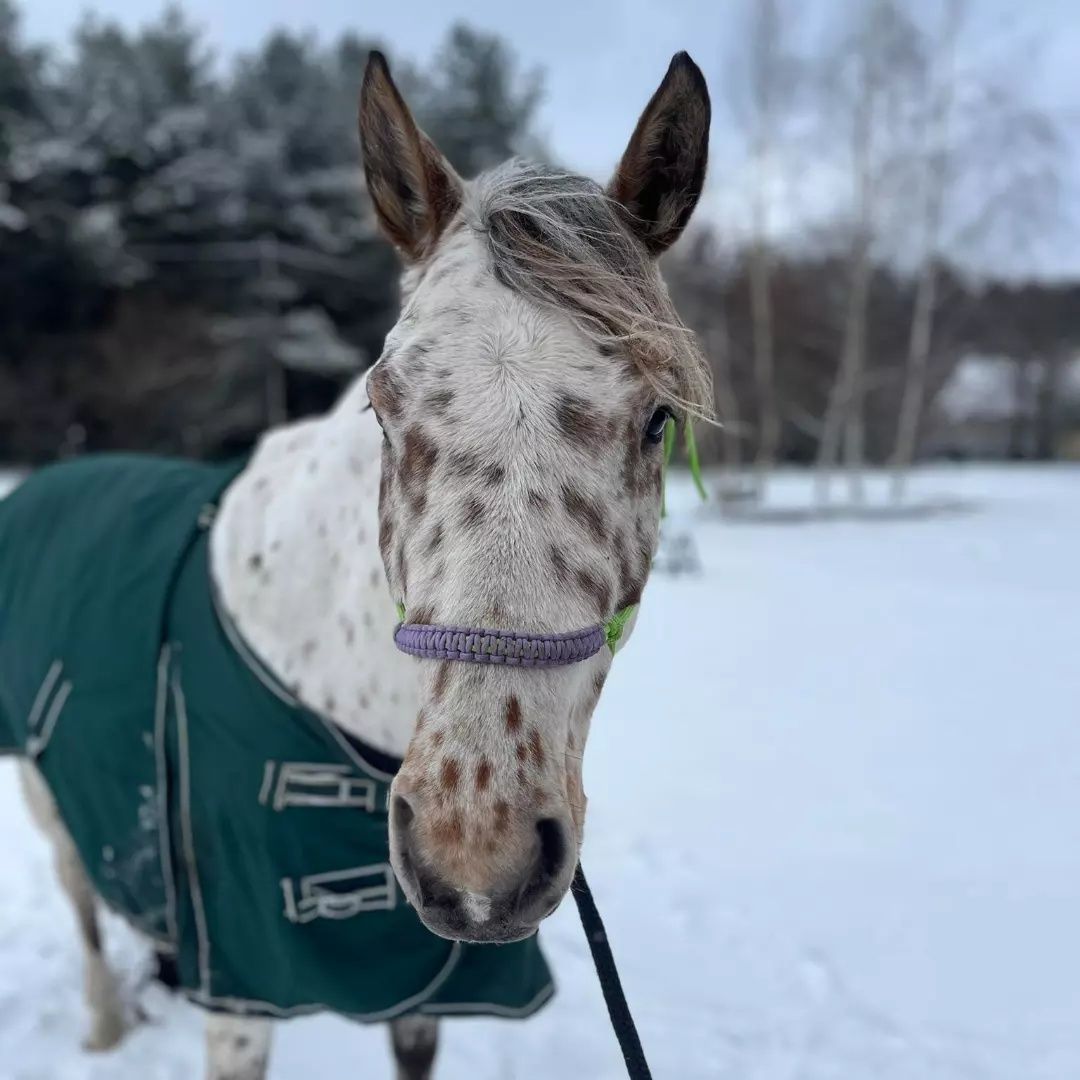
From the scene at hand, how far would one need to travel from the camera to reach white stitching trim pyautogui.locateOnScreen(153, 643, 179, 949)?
5.68ft

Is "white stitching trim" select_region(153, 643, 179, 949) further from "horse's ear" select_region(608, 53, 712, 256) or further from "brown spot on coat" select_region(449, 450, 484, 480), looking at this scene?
"horse's ear" select_region(608, 53, 712, 256)

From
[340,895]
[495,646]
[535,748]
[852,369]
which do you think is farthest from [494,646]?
[852,369]

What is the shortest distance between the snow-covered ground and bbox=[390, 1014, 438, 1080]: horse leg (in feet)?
1.39

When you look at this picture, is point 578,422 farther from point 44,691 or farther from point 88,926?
point 88,926

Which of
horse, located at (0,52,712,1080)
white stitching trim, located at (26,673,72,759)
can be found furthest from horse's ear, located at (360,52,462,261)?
white stitching trim, located at (26,673,72,759)

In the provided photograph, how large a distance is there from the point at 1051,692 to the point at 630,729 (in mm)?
2825

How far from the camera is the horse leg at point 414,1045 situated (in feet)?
6.53

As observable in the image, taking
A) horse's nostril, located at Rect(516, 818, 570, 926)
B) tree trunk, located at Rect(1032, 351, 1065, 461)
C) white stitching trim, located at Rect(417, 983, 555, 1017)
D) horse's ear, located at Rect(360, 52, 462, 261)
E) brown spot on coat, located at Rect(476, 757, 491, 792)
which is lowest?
tree trunk, located at Rect(1032, 351, 1065, 461)

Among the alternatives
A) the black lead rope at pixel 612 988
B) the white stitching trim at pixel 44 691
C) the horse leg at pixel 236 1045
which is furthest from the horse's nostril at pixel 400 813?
the white stitching trim at pixel 44 691

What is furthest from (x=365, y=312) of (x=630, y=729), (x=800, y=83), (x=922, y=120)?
(x=630, y=729)

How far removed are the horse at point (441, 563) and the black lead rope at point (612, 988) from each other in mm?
264

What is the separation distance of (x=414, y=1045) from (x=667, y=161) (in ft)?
6.57

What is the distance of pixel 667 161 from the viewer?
139 centimetres

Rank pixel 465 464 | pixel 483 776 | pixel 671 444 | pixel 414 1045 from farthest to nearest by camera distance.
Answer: pixel 414 1045 < pixel 671 444 < pixel 465 464 < pixel 483 776
